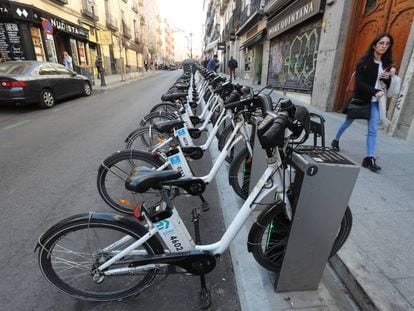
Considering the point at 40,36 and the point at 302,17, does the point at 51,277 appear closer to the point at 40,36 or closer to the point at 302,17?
the point at 302,17

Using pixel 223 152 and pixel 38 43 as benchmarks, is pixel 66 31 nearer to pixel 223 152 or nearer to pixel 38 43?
pixel 38 43

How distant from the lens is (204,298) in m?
1.82

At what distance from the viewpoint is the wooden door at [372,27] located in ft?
18.0

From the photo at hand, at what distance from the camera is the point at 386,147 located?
4.60m

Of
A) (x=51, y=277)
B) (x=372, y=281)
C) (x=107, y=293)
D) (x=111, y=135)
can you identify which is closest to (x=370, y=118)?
(x=372, y=281)

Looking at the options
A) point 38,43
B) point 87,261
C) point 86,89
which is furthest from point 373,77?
point 38,43

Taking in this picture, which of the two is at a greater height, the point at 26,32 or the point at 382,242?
the point at 26,32

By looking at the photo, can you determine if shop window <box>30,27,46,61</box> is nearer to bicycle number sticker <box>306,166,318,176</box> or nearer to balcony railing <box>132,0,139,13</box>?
bicycle number sticker <box>306,166,318,176</box>

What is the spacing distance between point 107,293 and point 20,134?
18.7ft

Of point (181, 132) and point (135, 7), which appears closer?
point (181, 132)

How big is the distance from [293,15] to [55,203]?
1090cm

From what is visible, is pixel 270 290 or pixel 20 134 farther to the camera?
pixel 20 134

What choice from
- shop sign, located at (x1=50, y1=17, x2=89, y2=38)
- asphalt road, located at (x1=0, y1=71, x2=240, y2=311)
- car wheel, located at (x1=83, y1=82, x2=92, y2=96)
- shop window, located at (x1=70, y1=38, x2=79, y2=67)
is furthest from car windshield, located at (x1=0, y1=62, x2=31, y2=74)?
shop window, located at (x1=70, y1=38, x2=79, y2=67)

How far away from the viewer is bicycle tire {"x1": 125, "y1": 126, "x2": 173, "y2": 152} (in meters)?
3.52
